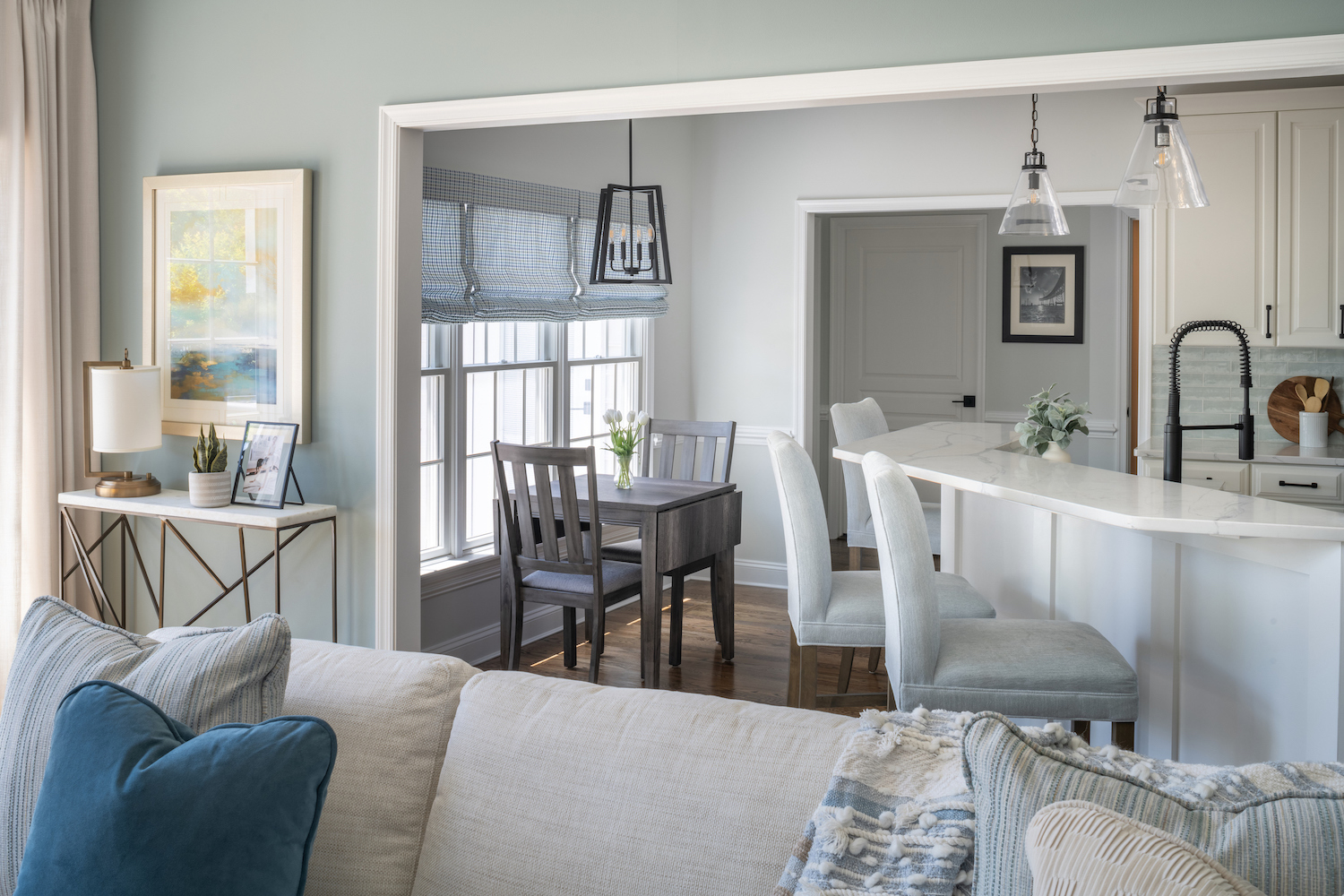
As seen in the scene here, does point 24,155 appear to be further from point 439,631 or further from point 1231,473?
point 1231,473

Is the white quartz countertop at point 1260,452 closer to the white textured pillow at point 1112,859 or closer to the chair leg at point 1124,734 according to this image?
the chair leg at point 1124,734

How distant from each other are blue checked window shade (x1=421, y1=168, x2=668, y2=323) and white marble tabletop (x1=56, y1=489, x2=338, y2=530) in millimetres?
1022

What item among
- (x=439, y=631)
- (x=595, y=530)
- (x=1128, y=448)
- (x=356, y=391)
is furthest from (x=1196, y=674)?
(x=1128, y=448)

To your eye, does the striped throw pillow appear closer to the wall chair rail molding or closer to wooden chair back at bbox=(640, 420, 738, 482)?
the wall chair rail molding

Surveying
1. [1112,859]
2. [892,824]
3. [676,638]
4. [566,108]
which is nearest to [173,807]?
[892,824]

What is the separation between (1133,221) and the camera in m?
5.87

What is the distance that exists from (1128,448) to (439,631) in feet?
13.2

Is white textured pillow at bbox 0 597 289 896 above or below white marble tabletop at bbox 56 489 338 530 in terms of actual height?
below

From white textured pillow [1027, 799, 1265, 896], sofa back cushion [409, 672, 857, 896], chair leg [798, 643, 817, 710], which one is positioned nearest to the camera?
white textured pillow [1027, 799, 1265, 896]

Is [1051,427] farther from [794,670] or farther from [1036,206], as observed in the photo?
[794,670]

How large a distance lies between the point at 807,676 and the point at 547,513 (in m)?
1.42

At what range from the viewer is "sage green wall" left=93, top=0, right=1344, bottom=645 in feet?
8.52

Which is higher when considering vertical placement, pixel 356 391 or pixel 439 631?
pixel 356 391

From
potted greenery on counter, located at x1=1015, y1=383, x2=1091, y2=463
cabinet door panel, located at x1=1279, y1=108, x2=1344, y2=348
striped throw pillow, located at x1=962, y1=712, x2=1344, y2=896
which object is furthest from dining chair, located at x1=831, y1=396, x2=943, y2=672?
striped throw pillow, located at x1=962, y1=712, x2=1344, y2=896
